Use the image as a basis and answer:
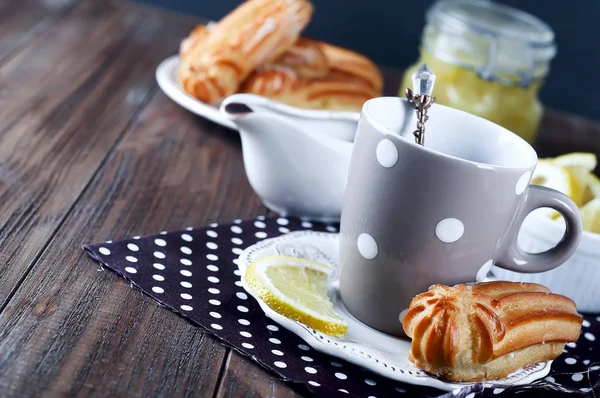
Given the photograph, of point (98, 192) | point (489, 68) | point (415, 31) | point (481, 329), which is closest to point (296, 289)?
point (481, 329)

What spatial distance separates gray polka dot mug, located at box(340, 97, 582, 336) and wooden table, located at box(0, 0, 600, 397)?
0.44 ft

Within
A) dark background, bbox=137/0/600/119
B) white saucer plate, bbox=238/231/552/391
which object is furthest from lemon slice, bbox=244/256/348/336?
dark background, bbox=137/0/600/119

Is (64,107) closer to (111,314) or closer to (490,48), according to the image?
(111,314)

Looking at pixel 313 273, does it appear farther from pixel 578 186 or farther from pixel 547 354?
pixel 578 186

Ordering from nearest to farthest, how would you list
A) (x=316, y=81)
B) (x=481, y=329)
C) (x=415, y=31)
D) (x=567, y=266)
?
1. (x=481, y=329)
2. (x=567, y=266)
3. (x=316, y=81)
4. (x=415, y=31)

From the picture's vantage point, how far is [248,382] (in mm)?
557

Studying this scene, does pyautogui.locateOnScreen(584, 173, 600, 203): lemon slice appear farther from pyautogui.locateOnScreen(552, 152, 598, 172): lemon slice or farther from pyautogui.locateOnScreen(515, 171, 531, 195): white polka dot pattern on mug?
pyautogui.locateOnScreen(515, 171, 531, 195): white polka dot pattern on mug

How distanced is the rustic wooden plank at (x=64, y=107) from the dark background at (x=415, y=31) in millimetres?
386

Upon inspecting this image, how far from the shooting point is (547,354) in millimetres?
606

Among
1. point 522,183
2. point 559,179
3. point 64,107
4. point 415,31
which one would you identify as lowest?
point 415,31

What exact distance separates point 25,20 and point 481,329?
3.55 feet

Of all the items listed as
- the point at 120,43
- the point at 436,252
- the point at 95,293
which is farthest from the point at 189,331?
the point at 120,43

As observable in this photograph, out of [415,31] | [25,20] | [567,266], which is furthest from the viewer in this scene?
[415,31]

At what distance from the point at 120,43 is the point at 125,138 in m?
0.45
